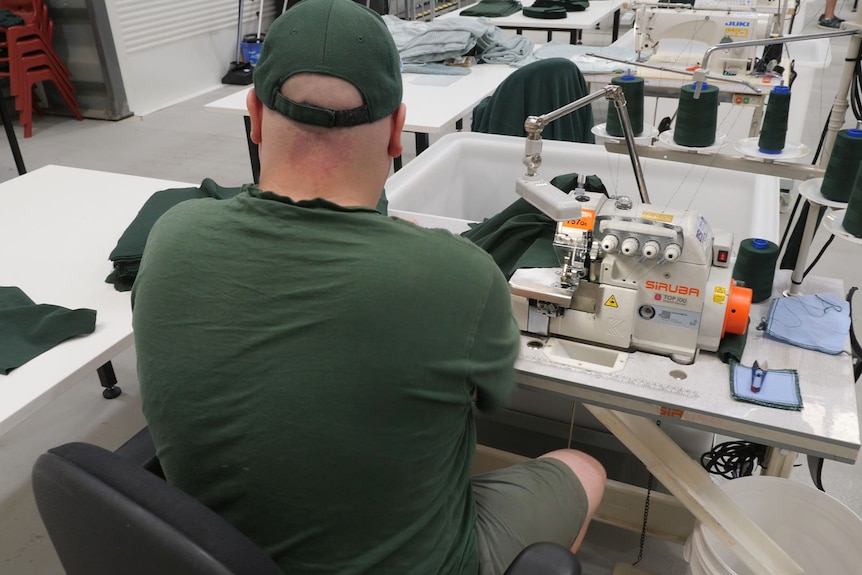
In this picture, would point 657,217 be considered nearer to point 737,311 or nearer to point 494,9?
point 737,311

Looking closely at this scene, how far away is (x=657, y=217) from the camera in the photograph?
1.21 metres

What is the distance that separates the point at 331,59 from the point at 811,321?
1.00m

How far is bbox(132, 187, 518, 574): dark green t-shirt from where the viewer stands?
79 centimetres

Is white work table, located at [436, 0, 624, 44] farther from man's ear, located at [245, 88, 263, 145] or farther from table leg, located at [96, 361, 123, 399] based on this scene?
man's ear, located at [245, 88, 263, 145]

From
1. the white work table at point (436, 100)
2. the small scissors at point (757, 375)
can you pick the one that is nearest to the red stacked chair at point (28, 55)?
the white work table at point (436, 100)

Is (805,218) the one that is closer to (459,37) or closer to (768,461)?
(768,461)

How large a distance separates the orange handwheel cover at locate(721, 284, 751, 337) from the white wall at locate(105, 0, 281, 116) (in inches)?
189

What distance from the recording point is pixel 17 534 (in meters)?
1.77

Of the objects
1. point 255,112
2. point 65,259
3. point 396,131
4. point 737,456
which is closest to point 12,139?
point 65,259

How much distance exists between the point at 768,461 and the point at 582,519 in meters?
0.53

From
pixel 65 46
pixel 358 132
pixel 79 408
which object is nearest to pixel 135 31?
pixel 65 46

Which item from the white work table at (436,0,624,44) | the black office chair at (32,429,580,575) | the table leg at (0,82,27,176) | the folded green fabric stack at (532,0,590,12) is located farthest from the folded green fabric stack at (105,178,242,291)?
the folded green fabric stack at (532,0,590,12)

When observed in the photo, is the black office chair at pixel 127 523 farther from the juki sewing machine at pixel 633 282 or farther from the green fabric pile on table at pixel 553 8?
the green fabric pile on table at pixel 553 8

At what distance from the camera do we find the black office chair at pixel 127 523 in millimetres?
625
